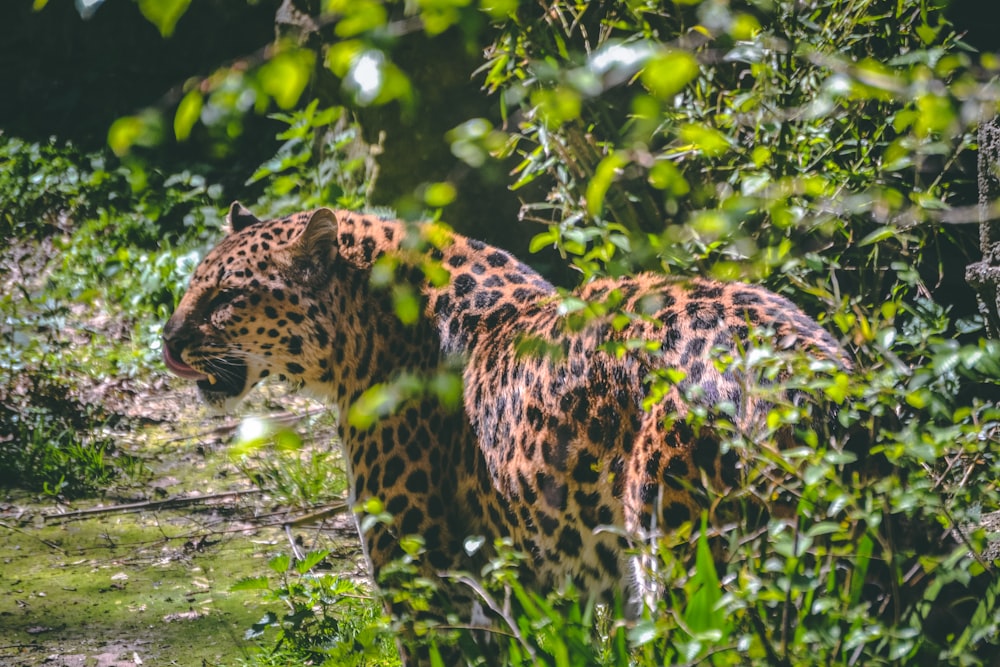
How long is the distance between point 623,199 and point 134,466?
11.0ft

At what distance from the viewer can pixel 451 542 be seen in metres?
3.94

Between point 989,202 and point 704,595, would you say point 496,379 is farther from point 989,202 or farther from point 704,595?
point 989,202

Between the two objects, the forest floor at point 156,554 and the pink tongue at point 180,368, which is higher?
the pink tongue at point 180,368

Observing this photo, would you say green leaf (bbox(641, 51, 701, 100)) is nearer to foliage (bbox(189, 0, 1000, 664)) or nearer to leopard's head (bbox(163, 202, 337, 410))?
foliage (bbox(189, 0, 1000, 664))

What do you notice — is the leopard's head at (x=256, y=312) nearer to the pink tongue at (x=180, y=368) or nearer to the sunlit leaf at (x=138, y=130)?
the pink tongue at (x=180, y=368)

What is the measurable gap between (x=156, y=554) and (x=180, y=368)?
1591 millimetres

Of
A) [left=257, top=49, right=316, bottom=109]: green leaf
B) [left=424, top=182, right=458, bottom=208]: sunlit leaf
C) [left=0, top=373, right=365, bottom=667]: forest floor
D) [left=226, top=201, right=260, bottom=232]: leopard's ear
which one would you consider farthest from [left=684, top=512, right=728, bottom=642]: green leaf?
[left=226, top=201, right=260, bottom=232]: leopard's ear

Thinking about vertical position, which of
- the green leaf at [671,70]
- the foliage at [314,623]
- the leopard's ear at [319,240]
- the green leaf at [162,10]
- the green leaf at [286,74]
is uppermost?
the green leaf at [162,10]

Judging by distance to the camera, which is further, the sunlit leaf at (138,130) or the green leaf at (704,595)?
the green leaf at (704,595)

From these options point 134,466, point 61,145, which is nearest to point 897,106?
point 134,466

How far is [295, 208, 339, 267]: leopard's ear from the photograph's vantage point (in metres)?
4.29

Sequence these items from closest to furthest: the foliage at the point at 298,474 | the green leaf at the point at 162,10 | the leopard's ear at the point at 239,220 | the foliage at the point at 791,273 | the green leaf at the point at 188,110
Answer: the green leaf at the point at 162,10 < the green leaf at the point at 188,110 < the foliage at the point at 791,273 < the leopard's ear at the point at 239,220 < the foliage at the point at 298,474

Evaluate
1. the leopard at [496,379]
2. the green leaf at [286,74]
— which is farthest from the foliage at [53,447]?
the green leaf at [286,74]

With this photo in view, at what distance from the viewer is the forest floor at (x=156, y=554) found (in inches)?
182
